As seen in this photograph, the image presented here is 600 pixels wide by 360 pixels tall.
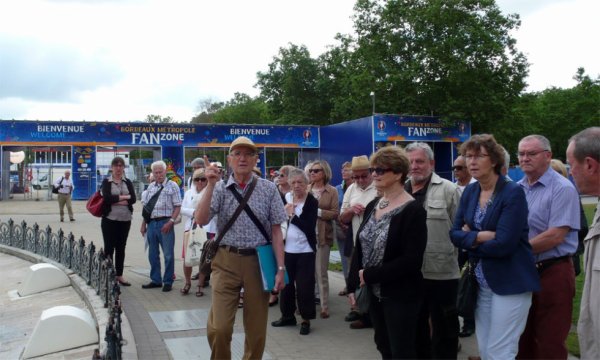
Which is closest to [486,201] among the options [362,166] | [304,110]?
[362,166]

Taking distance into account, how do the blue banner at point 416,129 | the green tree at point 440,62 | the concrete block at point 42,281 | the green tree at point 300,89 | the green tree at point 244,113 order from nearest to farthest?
the concrete block at point 42,281, the blue banner at point 416,129, the green tree at point 440,62, the green tree at point 300,89, the green tree at point 244,113

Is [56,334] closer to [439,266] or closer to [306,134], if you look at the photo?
[439,266]

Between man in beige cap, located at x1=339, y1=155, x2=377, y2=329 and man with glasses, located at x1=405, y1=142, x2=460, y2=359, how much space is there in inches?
65.2

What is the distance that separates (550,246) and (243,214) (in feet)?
7.83

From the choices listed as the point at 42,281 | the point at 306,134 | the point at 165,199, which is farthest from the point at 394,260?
the point at 306,134

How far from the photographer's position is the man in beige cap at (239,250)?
425cm

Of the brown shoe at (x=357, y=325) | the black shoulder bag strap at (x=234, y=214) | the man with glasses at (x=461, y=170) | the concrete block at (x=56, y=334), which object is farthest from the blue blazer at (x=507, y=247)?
the concrete block at (x=56, y=334)

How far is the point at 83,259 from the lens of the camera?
28.6 ft

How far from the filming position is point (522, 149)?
413 cm

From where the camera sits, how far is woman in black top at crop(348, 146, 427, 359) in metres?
3.61

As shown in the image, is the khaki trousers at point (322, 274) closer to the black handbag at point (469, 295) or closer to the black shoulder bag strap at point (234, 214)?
Result: the black shoulder bag strap at point (234, 214)

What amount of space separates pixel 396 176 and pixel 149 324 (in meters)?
4.04

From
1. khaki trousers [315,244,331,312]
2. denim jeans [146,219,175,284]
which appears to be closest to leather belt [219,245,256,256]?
khaki trousers [315,244,331,312]

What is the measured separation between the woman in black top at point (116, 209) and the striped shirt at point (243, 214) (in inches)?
174
